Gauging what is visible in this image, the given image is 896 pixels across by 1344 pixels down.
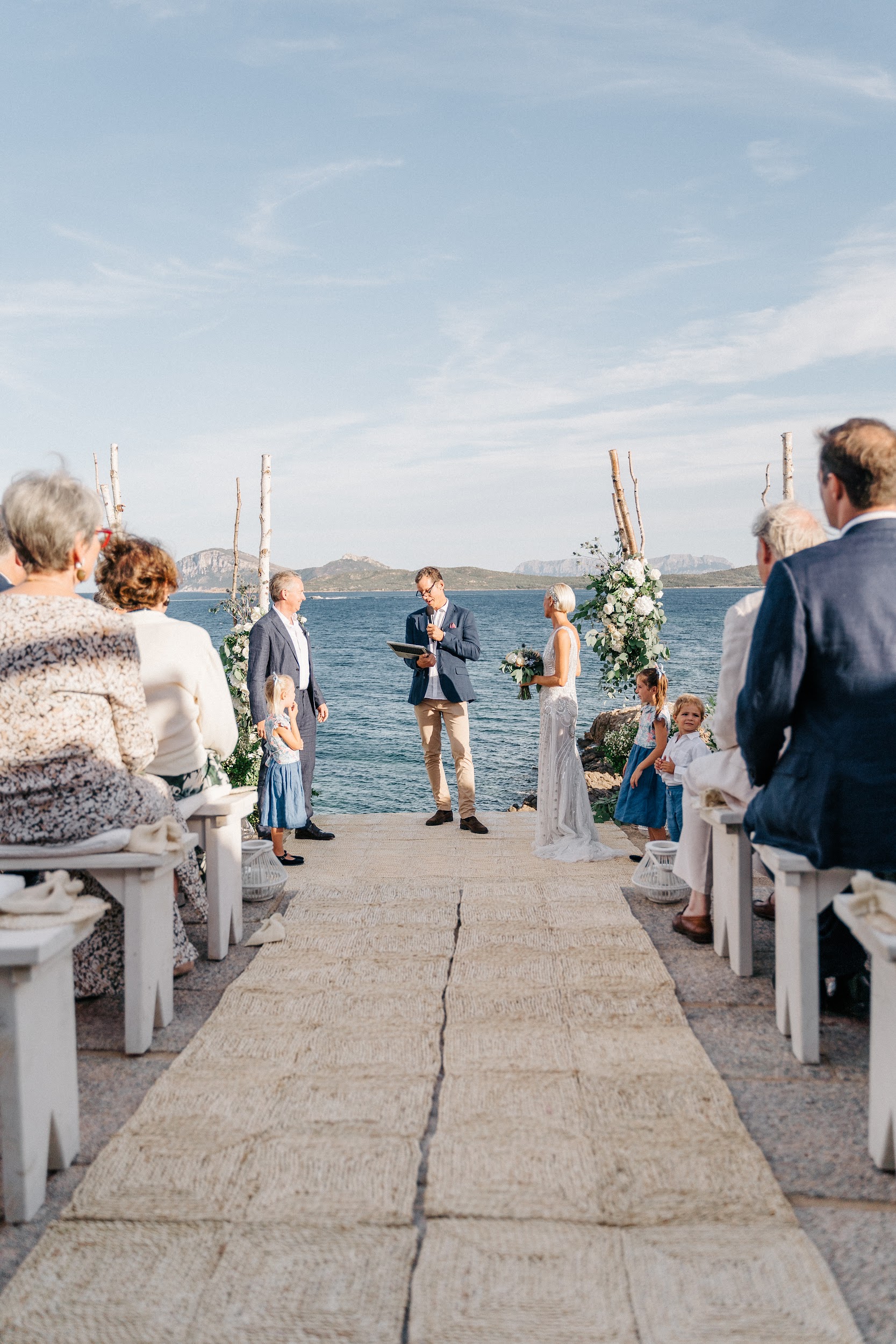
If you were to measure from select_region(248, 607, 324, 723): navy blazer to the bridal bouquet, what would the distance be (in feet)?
4.60

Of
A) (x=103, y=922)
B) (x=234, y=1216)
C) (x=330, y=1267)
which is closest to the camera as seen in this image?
(x=330, y=1267)

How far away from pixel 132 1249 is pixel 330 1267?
1.40 ft

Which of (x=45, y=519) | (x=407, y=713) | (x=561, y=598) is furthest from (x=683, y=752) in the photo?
(x=407, y=713)

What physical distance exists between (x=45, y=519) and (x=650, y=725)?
3853 millimetres

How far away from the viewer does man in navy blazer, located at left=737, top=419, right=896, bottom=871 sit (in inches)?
111

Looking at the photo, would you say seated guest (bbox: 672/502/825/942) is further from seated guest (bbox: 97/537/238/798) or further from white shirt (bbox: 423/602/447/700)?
white shirt (bbox: 423/602/447/700)

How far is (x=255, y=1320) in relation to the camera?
1886mm

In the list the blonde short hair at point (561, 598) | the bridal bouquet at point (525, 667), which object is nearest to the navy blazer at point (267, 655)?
the bridal bouquet at point (525, 667)

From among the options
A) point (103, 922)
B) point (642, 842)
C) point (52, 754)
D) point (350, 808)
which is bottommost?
point (350, 808)

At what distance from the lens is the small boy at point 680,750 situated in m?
5.55

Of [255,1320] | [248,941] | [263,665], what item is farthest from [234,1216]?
[263,665]

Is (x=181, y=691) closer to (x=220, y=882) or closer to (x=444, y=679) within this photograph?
(x=220, y=882)

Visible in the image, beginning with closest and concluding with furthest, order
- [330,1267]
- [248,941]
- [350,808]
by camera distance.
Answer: [330,1267] → [248,941] → [350,808]

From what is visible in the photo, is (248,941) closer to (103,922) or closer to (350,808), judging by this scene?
(103,922)
